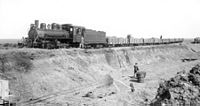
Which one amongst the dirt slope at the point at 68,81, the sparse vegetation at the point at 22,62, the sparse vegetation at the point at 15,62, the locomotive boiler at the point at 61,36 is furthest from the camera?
the locomotive boiler at the point at 61,36

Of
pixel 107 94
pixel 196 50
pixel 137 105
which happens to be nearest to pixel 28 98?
pixel 107 94

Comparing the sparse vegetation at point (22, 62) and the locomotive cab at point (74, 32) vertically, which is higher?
the locomotive cab at point (74, 32)

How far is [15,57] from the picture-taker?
19969 mm

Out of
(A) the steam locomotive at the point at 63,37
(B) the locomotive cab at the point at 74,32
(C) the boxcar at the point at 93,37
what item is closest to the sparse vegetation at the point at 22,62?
(A) the steam locomotive at the point at 63,37

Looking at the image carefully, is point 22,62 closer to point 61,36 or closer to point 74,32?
point 61,36

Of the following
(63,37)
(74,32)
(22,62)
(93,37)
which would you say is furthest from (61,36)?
(22,62)

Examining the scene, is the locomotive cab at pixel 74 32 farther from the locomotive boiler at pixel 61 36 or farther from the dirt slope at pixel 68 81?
the dirt slope at pixel 68 81

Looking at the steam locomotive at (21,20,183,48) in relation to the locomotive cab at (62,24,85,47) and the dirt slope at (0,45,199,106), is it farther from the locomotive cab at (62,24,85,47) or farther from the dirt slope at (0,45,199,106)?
the dirt slope at (0,45,199,106)

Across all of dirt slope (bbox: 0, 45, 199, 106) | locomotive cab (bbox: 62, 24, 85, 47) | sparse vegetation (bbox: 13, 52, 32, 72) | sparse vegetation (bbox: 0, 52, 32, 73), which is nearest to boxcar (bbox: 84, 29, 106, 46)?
locomotive cab (bbox: 62, 24, 85, 47)

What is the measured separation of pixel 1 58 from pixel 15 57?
1.35m

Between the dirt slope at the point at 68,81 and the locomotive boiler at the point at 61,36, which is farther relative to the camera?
the locomotive boiler at the point at 61,36

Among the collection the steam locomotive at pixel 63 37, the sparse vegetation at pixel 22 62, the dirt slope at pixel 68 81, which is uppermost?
the steam locomotive at pixel 63 37

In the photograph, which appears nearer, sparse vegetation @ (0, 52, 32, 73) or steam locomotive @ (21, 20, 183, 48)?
sparse vegetation @ (0, 52, 32, 73)

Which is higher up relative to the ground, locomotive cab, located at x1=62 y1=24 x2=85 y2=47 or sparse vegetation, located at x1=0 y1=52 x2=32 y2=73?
locomotive cab, located at x1=62 y1=24 x2=85 y2=47
